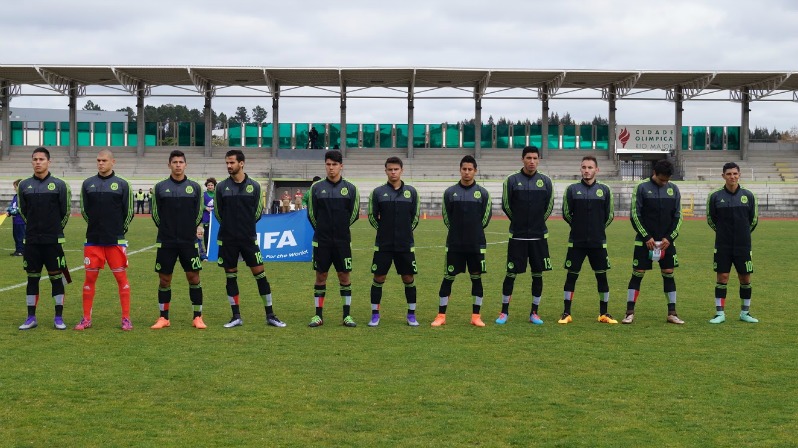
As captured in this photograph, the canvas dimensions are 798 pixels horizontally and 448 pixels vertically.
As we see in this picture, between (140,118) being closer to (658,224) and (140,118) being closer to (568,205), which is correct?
(568,205)

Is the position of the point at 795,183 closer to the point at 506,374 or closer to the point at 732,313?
the point at 732,313

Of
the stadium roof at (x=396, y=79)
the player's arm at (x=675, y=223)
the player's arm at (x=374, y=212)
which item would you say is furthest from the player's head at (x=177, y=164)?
the stadium roof at (x=396, y=79)

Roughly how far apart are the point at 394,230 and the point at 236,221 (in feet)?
6.77

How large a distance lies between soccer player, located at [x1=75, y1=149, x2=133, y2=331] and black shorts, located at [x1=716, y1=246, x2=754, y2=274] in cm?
799

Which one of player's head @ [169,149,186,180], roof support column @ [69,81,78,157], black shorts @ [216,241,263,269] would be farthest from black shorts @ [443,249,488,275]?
roof support column @ [69,81,78,157]

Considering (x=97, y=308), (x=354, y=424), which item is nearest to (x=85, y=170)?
(x=97, y=308)

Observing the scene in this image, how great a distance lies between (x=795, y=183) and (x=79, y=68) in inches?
1749

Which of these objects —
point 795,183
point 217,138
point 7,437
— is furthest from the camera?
point 217,138

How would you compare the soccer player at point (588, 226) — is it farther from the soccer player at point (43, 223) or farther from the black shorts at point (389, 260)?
the soccer player at point (43, 223)

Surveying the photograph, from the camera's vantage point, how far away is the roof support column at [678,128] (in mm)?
63625

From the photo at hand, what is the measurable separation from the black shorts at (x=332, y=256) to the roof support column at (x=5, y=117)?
184ft

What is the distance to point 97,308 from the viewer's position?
45.0ft

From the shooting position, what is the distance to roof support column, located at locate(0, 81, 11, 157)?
61.8 m

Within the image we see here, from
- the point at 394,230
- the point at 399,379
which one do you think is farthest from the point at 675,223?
the point at 399,379
